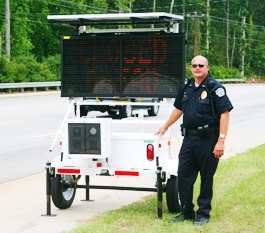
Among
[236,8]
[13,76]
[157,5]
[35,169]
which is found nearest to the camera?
[35,169]

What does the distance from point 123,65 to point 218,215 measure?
2391mm

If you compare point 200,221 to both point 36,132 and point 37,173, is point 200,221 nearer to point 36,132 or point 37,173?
point 37,173

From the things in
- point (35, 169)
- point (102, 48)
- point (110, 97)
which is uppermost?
point (102, 48)

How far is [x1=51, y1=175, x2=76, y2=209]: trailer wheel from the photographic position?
29.4ft

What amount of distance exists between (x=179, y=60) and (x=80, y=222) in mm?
2456

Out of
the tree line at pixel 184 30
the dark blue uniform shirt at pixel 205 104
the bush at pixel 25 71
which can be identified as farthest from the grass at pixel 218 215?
the tree line at pixel 184 30

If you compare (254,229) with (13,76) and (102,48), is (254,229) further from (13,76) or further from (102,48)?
(13,76)

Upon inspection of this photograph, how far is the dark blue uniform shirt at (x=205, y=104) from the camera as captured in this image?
805cm

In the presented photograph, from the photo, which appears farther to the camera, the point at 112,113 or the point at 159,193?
the point at 112,113

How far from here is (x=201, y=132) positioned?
8141mm

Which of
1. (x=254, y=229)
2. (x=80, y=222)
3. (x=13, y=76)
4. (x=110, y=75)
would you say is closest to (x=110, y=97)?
(x=110, y=75)

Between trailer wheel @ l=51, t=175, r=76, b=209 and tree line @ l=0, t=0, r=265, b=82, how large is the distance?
38.4 m

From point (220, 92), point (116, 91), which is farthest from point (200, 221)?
point (116, 91)

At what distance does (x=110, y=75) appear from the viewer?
9.74m
